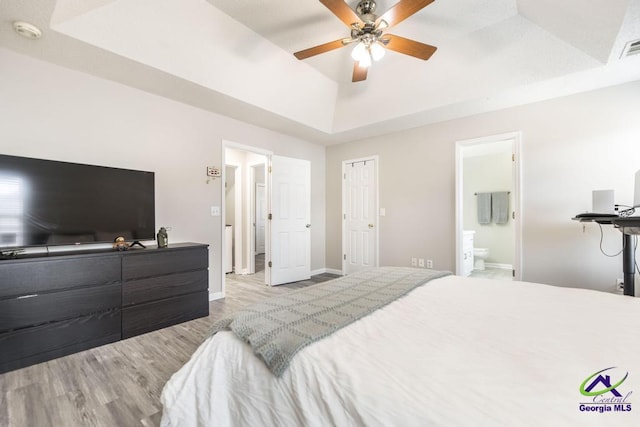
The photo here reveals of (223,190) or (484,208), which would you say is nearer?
(223,190)

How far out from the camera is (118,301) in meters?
2.40

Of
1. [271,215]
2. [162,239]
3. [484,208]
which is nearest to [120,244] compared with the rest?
[162,239]

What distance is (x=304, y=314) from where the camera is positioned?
4.12 ft

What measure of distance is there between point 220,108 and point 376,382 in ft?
11.4

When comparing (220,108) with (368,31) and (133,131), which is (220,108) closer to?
(133,131)

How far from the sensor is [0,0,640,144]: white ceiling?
7.07ft

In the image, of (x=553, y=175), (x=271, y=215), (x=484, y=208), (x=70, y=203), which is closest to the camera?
(x=70, y=203)

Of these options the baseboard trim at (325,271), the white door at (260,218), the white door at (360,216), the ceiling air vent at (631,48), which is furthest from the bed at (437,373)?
the white door at (260,218)

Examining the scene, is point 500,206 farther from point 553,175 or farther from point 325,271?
point 325,271

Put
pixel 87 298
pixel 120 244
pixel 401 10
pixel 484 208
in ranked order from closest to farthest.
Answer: pixel 401 10 → pixel 87 298 → pixel 120 244 → pixel 484 208

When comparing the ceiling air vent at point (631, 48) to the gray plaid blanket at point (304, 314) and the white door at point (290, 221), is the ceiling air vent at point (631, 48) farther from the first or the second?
the white door at point (290, 221)

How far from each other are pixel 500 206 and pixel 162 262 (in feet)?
19.6

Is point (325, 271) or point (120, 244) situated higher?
point (120, 244)

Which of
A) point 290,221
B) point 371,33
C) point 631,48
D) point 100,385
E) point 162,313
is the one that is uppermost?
point 371,33
